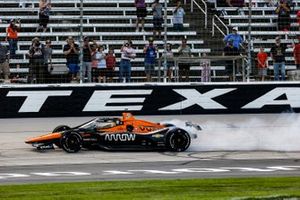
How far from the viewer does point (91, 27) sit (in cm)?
2720

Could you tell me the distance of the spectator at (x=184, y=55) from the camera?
25759 mm

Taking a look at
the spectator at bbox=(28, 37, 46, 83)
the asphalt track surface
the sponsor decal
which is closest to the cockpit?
the sponsor decal

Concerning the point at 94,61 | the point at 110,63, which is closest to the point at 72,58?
the point at 94,61

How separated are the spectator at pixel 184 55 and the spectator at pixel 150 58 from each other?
82cm

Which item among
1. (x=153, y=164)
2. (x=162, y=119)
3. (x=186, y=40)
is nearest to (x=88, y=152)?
(x=153, y=164)

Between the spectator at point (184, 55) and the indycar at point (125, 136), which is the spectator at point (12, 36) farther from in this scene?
the indycar at point (125, 136)

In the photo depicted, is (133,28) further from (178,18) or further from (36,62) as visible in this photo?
(36,62)

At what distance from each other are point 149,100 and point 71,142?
4.89 m

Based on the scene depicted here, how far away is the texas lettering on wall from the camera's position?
80.2 feet

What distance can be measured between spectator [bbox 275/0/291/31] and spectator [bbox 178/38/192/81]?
3290 millimetres

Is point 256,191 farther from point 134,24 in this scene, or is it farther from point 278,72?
point 134,24

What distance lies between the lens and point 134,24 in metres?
28.1

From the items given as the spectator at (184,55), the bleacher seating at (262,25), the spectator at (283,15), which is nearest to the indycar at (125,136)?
the spectator at (184,55)

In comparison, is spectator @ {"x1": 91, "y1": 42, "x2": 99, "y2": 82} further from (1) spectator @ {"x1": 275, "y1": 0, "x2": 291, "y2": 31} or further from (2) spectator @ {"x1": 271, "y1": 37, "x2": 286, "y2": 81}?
(1) spectator @ {"x1": 275, "y1": 0, "x2": 291, "y2": 31}
